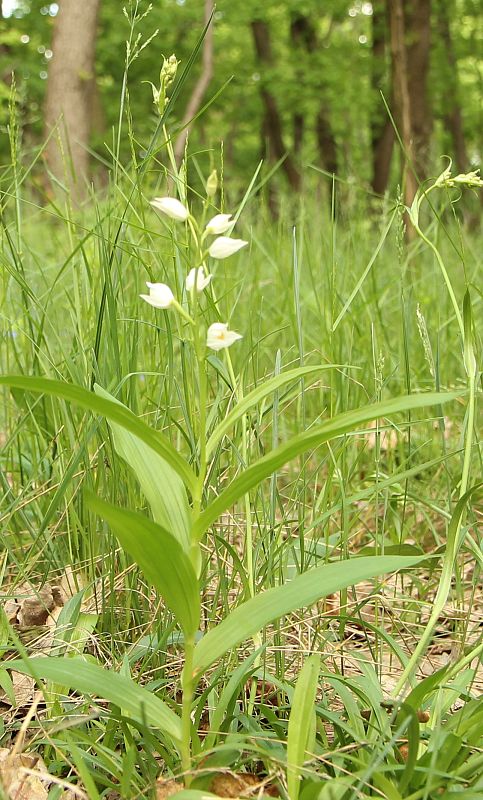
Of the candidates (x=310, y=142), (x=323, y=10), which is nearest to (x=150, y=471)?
(x=323, y=10)

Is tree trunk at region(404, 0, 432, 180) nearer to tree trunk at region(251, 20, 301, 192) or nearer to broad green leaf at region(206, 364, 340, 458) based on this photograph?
tree trunk at region(251, 20, 301, 192)

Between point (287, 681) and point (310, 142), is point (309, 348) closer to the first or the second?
point (287, 681)

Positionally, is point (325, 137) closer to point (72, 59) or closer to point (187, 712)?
point (72, 59)

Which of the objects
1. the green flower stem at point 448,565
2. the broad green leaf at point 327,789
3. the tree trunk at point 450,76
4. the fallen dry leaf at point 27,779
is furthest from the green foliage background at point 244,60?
the broad green leaf at point 327,789

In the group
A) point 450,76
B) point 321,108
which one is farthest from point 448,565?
point 450,76

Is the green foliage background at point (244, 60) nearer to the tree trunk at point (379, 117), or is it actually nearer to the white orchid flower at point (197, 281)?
the tree trunk at point (379, 117)

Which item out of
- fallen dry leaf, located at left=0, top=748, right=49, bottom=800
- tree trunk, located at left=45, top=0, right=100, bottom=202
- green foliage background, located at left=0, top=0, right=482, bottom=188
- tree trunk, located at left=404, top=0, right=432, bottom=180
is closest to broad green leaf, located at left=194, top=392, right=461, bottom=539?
fallen dry leaf, located at left=0, top=748, right=49, bottom=800
